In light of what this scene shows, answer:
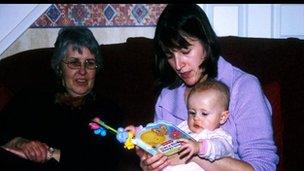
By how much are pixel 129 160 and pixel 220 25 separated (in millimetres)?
1338

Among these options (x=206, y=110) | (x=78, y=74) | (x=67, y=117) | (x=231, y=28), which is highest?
(x=231, y=28)

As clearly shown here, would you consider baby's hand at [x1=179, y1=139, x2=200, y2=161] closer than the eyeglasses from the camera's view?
Yes

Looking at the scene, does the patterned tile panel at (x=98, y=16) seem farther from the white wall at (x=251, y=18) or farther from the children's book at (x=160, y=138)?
the children's book at (x=160, y=138)

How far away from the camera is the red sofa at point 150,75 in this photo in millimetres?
1811

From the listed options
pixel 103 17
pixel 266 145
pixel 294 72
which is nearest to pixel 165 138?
pixel 266 145

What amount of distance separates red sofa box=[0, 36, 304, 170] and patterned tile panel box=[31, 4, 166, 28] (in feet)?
1.63

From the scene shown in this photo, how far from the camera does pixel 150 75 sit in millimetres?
2029

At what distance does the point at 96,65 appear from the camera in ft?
6.54

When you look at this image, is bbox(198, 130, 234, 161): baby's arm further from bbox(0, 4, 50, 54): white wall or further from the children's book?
bbox(0, 4, 50, 54): white wall

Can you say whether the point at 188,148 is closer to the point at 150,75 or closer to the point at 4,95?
the point at 150,75

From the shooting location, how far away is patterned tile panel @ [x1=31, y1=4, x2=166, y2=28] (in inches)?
102

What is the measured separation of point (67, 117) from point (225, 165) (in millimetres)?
899

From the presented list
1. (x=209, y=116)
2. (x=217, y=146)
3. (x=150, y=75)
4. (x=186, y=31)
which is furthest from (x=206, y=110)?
(x=150, y=75)

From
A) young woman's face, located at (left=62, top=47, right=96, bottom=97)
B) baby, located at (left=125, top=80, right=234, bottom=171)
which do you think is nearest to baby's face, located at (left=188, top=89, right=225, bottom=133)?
baby, located at (left=125, top=80, right=234, bottom=171)
